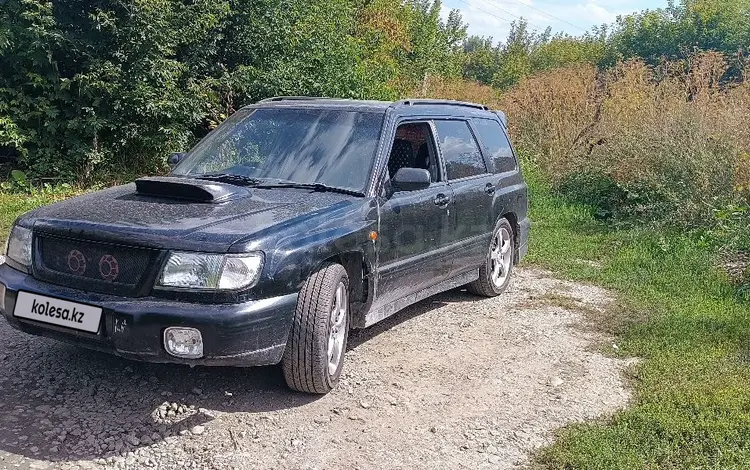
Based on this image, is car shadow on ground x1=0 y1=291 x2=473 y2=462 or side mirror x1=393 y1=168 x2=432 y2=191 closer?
car shadow on ground x1=0 y1=291 x2=473 y2=462

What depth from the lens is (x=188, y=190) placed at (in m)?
4.09

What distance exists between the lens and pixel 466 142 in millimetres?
6152

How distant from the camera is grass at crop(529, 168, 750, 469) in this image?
3.73 m

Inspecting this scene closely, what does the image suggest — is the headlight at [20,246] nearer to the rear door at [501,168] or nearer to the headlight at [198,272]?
the headlight at [198,272]

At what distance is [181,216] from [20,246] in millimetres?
973

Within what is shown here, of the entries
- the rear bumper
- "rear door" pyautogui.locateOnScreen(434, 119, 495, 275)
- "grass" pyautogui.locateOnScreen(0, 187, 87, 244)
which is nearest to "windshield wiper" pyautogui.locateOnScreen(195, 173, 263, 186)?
"rear door" pyautogui.locateOnScreen(434, 119, 495, 275)

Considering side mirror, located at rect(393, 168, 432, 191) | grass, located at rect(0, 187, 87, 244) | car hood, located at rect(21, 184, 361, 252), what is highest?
side mirror, located at rect(393, 168, 432, 191)

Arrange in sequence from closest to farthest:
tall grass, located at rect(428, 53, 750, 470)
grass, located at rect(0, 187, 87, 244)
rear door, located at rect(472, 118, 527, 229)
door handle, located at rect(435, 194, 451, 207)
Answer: tall grass, located at rect(428, 53, 750, 470)
door handle, located at rect(435, 194, 451, 207)
rear door, located at rect(472, 118, 527, 229)
grass, located at rect(0, 187, 87, 244)

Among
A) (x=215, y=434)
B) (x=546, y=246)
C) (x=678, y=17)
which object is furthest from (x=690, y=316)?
(x=678, y=17)

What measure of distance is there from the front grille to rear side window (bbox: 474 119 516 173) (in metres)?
3.74

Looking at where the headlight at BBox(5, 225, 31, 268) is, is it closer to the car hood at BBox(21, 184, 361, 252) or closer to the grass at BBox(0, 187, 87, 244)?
the car hood at BBox(21, 184, 361, 252)

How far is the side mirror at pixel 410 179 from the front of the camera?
4680 millimetres

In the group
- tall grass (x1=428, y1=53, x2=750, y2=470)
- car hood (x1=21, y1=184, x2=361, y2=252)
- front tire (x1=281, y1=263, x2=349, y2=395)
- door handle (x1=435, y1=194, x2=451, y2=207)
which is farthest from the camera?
door handle (x1=435, y1=194, x2=451, y2=207)

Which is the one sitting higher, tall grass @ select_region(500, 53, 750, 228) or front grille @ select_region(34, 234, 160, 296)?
tall grass @ select_region(500, 53, 750, 228)
